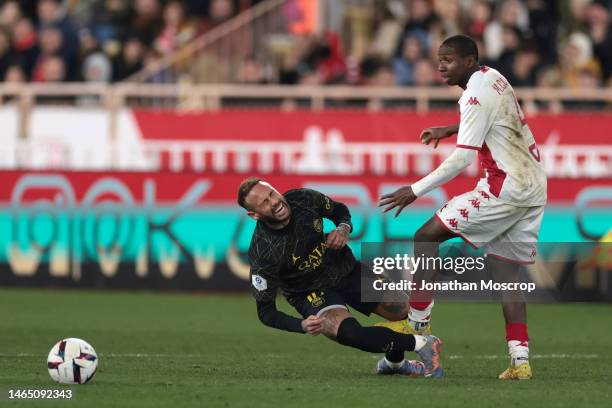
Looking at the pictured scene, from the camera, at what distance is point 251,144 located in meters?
20.2

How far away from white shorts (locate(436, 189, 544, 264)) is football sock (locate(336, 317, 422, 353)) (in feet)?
2.68

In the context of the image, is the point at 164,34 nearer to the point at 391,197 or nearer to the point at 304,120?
the point at 304,120

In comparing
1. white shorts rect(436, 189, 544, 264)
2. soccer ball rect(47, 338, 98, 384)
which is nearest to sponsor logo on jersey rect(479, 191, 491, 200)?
white shorts rect(436, 189, 544, 264)


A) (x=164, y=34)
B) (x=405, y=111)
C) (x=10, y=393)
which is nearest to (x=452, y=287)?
(x=10, y=393)

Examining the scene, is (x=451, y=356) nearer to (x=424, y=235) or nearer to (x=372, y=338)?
(x=424, y=235)

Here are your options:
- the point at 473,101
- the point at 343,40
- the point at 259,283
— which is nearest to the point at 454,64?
the point at 473,101

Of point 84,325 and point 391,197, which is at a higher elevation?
point 391,197

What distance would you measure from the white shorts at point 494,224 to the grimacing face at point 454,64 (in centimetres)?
80

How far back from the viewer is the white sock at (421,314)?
10.0 m

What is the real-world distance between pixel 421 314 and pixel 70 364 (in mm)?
2466

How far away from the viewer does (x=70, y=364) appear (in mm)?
9203

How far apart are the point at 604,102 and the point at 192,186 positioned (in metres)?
6.11

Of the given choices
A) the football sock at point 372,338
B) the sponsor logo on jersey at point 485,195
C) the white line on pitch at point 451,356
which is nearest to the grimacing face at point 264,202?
the football sock at point 372,338

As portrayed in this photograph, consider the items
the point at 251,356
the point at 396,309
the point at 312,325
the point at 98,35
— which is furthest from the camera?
the point at 98,35
